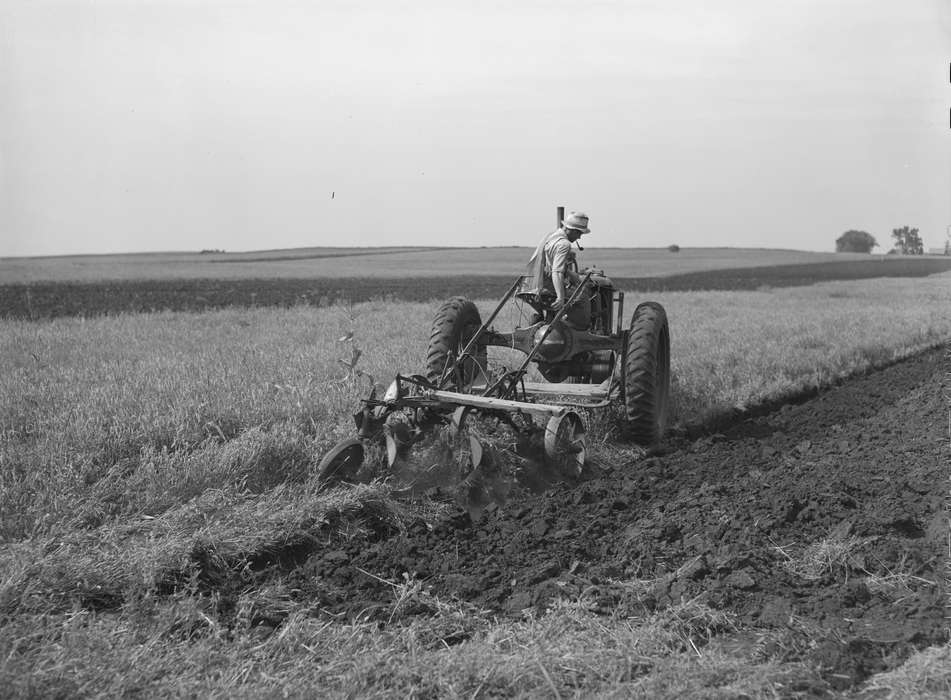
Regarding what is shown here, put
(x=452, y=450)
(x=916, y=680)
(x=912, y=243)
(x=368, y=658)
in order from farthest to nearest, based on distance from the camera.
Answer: (x=912, y=243) → (x=452, y=450) → (x=368, y=658) → (x=916, y=680)

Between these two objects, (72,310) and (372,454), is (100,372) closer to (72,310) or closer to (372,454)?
(372,454)

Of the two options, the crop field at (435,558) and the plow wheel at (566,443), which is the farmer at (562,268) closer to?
the crop field at (435,558)

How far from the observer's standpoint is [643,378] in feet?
22.4

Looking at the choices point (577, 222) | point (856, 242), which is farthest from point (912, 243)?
point (856, 242)

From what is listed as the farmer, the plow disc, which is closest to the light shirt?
the farmer

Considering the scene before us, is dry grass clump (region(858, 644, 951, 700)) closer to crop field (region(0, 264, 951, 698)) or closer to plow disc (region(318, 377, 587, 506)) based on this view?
crop field (region(0, 264, 951, 698))

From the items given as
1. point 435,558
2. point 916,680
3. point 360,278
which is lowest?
point 435,558

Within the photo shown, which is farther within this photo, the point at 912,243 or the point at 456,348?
the point at 912,243

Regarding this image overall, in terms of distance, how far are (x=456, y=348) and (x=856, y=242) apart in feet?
206

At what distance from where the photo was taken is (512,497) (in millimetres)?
6148

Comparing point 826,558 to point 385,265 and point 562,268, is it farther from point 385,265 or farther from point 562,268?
point 385,265

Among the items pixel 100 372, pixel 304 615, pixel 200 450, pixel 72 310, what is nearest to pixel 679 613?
pixel 304 615

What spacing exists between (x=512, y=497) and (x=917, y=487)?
2.61 meters

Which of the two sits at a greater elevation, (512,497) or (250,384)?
(250,384)
